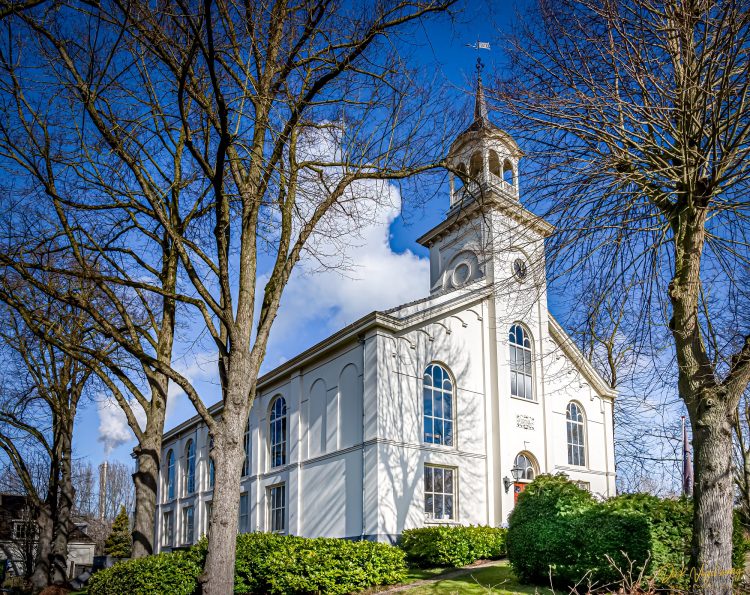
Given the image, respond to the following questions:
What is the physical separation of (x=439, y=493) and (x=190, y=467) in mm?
17587

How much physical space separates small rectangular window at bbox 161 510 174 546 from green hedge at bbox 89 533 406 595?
21.5 metres

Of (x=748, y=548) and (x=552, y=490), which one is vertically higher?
(x=552, y=490)

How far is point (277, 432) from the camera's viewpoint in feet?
78.0

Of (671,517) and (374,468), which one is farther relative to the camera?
(374,468)

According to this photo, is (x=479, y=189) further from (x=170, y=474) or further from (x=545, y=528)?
(x=170, y=474)

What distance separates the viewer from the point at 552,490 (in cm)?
1196

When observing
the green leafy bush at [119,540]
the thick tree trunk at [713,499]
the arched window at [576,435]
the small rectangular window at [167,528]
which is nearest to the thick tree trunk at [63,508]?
the small rectangular window at [167,528]

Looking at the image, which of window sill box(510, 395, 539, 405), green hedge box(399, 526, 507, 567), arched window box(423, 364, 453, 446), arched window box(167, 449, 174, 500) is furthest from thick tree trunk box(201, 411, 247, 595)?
arched window box(167, 449, 174, 500)

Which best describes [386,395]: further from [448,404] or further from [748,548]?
[748,548]

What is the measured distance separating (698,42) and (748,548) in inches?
343

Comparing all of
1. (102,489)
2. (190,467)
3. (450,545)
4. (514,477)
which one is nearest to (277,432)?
(514,477)

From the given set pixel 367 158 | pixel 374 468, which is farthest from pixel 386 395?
pixel 367 158

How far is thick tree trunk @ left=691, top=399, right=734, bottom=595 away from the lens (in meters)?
8.18

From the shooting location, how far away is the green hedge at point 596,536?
33.7 ft
